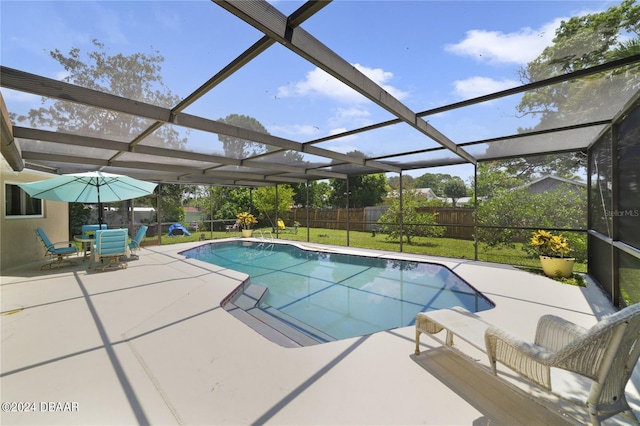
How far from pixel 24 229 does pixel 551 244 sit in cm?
1268

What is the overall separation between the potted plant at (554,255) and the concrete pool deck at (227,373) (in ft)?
4.83

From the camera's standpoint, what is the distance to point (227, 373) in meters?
2.34

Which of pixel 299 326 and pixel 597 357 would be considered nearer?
pixel 597 357

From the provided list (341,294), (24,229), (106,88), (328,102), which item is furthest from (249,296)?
(24,229)

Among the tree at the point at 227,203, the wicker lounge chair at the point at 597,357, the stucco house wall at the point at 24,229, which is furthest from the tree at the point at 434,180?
the wicker lounge chair at the point at 597,357

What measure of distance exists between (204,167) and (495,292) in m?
8.38

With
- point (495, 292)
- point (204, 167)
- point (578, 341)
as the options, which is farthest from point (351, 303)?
point (204, 167)

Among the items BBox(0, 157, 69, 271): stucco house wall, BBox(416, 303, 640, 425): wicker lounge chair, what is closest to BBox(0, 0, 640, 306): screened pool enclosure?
BBox(0, 157, 69, 271): stucco house wall

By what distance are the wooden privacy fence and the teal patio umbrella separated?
6.67 m

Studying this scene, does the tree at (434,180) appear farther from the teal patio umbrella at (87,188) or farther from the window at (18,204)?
the window at (18,204)

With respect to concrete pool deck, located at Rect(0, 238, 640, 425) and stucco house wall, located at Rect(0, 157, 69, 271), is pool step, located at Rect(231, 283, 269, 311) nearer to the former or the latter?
concrete pool deck, located at Rect(0, 238, 640, 425)

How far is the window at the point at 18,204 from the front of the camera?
Result: 6.38 m

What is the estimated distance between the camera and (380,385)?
216 cm

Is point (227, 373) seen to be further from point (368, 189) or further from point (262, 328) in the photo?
point (368, 189)
